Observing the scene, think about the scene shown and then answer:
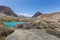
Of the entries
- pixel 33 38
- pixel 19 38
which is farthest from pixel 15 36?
pixel 33 38

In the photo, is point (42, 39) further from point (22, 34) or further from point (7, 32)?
point (7, 32)

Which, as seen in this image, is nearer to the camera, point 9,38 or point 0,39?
point 9,38

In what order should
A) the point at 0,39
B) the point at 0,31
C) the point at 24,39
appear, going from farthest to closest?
the point at 0,31 → the point at 0,39 → the point at 24,39

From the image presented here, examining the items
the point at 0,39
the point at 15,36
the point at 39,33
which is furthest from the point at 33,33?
the point at 0,39

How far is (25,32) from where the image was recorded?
13.3m

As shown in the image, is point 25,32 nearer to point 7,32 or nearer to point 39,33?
point 39,33

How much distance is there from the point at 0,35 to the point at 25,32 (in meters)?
3.27

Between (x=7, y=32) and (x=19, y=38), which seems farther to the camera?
(x=7, y=32)

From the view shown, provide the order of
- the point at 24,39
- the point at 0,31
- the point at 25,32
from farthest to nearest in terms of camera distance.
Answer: the point at 0,31, the point at 25,32, the point at 24,39

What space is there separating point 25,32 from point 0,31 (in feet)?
12.1

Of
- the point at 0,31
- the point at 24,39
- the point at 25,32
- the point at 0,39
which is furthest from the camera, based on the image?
the point at 0,31

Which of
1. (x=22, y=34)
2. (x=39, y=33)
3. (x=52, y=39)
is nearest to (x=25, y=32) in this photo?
(x=22, y=34)

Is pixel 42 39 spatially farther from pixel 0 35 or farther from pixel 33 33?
pixel 0 35

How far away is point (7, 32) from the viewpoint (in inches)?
640
